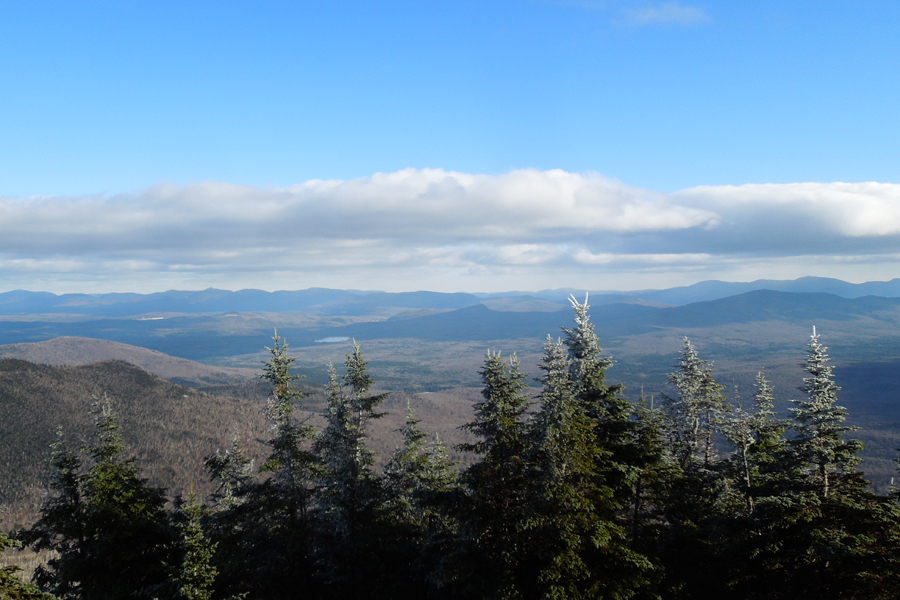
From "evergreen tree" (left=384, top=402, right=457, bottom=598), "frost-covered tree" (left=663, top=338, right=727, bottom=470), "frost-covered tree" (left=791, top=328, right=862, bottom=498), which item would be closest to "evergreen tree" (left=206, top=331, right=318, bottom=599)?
"evergreen tree" (left=384, top=402, right=457, bottom=598)

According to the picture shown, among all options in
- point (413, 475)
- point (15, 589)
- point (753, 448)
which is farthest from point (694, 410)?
point (15, 589)

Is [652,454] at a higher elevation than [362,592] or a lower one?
higher

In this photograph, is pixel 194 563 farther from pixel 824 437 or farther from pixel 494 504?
pixel 824 437

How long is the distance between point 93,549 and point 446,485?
789 inches

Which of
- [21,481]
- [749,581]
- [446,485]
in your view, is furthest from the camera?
[21,481]

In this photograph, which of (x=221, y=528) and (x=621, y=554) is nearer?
(x=621, y=554)

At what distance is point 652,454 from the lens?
2209 centimetres

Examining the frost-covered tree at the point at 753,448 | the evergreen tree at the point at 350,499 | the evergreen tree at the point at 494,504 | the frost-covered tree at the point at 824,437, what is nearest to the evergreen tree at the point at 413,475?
the evergreen tree at the point at 350,499

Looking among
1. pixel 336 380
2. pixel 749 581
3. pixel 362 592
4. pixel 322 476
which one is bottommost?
pixel 362 592

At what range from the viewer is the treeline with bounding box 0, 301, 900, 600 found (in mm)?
16938

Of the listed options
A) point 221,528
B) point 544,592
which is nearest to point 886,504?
point 544,592

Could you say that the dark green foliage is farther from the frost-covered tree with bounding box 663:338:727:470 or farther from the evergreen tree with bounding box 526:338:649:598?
the frost-covered tree with bounding box 663:338:727:470

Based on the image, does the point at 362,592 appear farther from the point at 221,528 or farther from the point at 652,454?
the point at 652,454

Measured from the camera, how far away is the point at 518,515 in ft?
60.7
